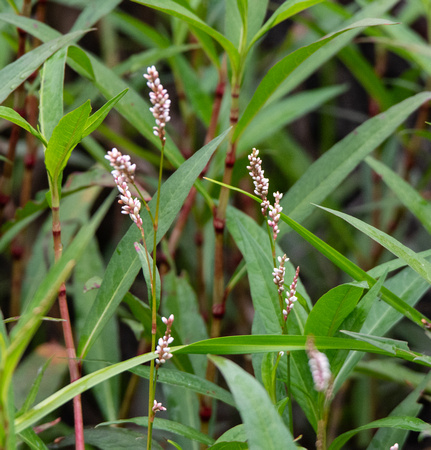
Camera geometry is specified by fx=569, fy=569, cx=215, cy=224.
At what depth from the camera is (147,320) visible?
0.68 meters

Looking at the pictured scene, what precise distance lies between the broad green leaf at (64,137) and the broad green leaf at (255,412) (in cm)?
26

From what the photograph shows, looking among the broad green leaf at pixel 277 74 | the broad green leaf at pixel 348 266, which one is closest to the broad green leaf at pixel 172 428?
the broad green leaf at pixel 348 266

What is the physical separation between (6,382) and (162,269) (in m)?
0.54

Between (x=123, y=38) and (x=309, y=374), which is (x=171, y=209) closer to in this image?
(x=309, y=374)

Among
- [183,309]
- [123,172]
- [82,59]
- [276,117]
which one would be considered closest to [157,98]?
[123,172]

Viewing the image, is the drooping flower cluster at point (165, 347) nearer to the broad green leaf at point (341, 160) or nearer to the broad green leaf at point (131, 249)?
the broad green leaf at point (131, 249)

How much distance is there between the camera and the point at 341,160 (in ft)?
2.40

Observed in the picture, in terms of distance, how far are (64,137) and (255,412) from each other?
0.30m

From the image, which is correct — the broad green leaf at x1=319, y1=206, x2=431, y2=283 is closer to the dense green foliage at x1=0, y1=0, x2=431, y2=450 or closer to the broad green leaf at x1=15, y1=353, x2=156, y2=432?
the dense green foliage at x1=0, y1=0, x2=431, y2=450

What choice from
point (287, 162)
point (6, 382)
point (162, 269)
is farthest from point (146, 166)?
point (6, 382)

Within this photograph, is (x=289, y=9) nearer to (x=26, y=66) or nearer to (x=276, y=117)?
(x=26, y=66)

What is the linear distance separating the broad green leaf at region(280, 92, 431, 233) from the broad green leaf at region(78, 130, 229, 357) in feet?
0.69

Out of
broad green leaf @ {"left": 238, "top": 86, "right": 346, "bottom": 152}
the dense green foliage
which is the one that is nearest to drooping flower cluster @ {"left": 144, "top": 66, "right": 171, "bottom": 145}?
the dense green foliage

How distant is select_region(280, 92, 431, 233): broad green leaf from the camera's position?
721 mm
